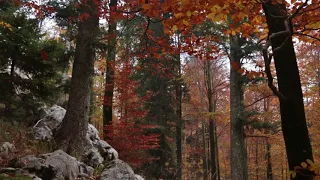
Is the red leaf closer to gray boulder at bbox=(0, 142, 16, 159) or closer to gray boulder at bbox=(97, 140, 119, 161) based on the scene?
gray boulder at bbox=(97, 140, 119, 161)

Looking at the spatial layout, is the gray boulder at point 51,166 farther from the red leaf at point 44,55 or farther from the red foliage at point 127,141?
the red foliage at point 127,141

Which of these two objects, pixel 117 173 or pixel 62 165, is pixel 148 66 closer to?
pixel 117 173

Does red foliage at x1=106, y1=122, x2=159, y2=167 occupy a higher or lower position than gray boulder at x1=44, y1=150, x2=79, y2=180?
higher

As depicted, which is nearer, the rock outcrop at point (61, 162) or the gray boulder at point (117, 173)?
the rock outcrop at point (61, 162)

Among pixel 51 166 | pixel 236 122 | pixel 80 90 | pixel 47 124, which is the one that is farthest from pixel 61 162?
pixel 236 122

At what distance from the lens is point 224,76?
2205 cm

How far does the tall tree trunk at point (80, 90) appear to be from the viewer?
6.62 meters

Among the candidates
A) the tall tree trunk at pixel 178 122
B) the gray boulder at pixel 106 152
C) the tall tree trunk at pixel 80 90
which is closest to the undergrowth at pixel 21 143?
the tall tree trunk at pixel 80 90

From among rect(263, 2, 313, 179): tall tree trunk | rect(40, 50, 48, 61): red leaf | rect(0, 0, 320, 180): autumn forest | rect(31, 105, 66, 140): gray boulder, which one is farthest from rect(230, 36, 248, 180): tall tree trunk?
rect(263, 2, 313, 179): tall tree trunk

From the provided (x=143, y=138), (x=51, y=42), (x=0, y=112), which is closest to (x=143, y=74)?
(x=143, y=138)

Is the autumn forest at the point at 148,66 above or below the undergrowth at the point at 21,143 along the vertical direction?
above

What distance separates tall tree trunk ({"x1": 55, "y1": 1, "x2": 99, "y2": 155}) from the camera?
6617mm

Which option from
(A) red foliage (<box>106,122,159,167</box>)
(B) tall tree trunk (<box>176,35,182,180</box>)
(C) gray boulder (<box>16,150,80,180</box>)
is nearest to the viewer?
(C) gray boulder (<box>16,150,80,180</box>)

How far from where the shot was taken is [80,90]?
6.90 meters
